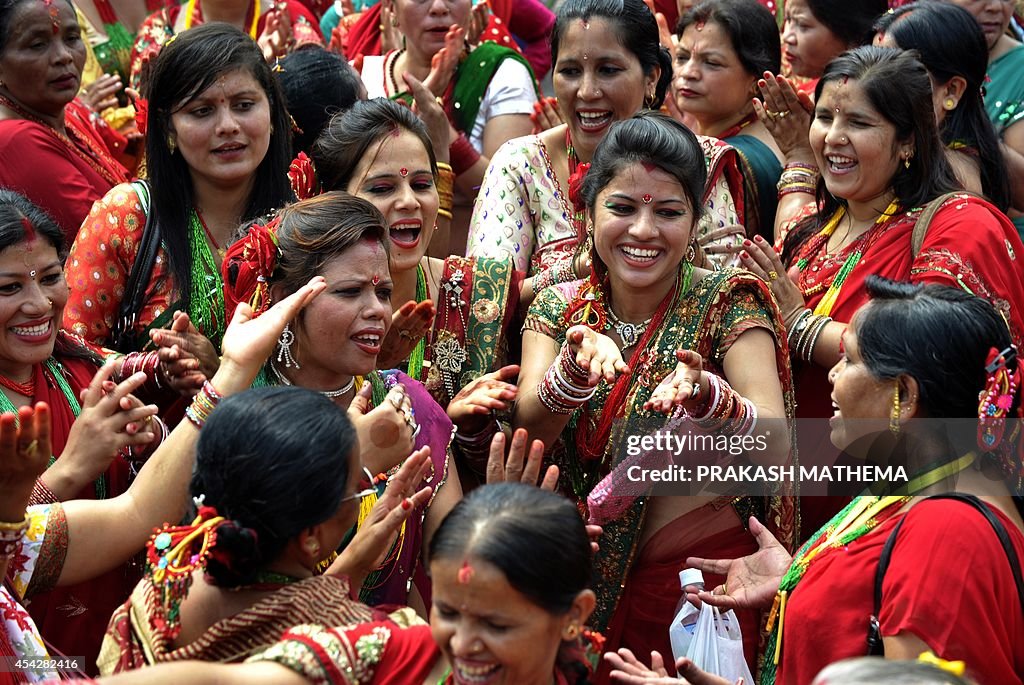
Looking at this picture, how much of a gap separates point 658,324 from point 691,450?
0.39 metres

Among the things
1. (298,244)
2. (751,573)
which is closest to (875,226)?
(751,573)

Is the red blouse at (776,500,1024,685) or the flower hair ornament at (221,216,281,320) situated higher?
the flower hair ornament at (221,216,281,320)

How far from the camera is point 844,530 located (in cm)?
332

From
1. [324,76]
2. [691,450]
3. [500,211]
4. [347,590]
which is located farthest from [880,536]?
[324,76]

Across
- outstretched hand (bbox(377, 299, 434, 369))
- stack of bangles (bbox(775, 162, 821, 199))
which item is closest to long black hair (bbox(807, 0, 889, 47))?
stack of bangles (bbox(775, 162, 821, 199))

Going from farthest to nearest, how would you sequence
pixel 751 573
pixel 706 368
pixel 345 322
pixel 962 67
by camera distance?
1. pixel 962 67
2. pixel 706 368
3. pixel 751 573
4. pixel 345 322

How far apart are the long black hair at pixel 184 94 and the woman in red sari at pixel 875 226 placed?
5.25 feet

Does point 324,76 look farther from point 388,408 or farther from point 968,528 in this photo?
point 968,528

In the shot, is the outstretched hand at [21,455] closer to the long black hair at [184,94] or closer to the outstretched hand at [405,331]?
the outstretched hand at [405,331]

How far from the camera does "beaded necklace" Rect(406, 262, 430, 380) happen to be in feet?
14.2

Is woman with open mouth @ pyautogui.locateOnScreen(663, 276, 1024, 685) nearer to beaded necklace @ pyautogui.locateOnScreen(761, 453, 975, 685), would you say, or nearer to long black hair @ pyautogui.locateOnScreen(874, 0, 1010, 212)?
beaded necklace @ pyautogui.locateOnScreen(761, 453, 975, 685)

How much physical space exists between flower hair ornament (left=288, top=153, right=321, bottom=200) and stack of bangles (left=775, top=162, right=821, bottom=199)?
5.96 feet

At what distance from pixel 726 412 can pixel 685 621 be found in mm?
597

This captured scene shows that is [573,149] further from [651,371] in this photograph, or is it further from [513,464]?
[513,464]
